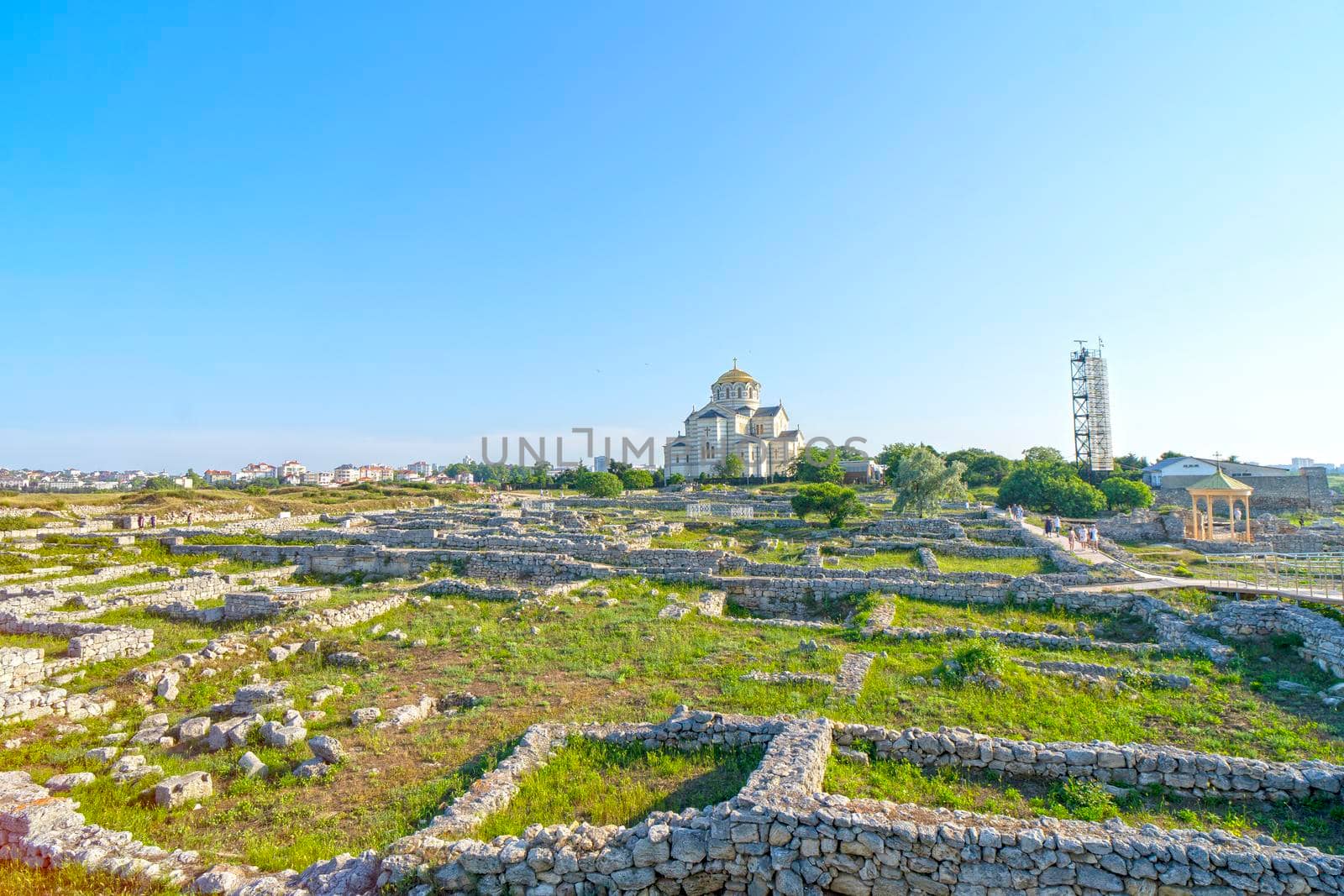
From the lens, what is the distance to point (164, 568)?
70.9ft

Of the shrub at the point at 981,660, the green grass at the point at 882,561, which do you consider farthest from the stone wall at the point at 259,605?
the green grass at the point at 882,561

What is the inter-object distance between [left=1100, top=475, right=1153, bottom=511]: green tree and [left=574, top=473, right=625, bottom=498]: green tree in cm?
3877

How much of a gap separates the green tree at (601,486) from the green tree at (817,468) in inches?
873

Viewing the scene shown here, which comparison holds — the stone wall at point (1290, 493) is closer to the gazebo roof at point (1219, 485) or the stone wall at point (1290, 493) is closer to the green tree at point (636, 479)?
the gazebo roof at point (1219, 485)

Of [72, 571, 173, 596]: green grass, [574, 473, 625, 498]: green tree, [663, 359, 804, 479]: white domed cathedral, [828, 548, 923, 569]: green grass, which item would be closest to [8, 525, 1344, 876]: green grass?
[72, 571, 173, 596]: green grass

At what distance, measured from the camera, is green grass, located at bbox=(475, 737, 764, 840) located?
6.61 meters

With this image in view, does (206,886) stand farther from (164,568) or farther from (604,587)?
(164,568)

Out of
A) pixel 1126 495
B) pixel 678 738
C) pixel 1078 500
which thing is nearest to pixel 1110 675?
pixel 678 738

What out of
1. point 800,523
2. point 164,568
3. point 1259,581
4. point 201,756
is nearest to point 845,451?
point 800,523

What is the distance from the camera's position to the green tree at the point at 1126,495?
4278cm

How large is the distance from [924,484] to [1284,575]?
795 inches

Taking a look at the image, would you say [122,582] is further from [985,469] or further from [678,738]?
[985,469]

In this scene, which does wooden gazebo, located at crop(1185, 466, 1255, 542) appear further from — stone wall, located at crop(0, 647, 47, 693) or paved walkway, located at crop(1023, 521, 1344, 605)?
stone wall, located at crop(0, 647, 47, 693)

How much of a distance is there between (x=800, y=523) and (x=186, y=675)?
95.8ft
